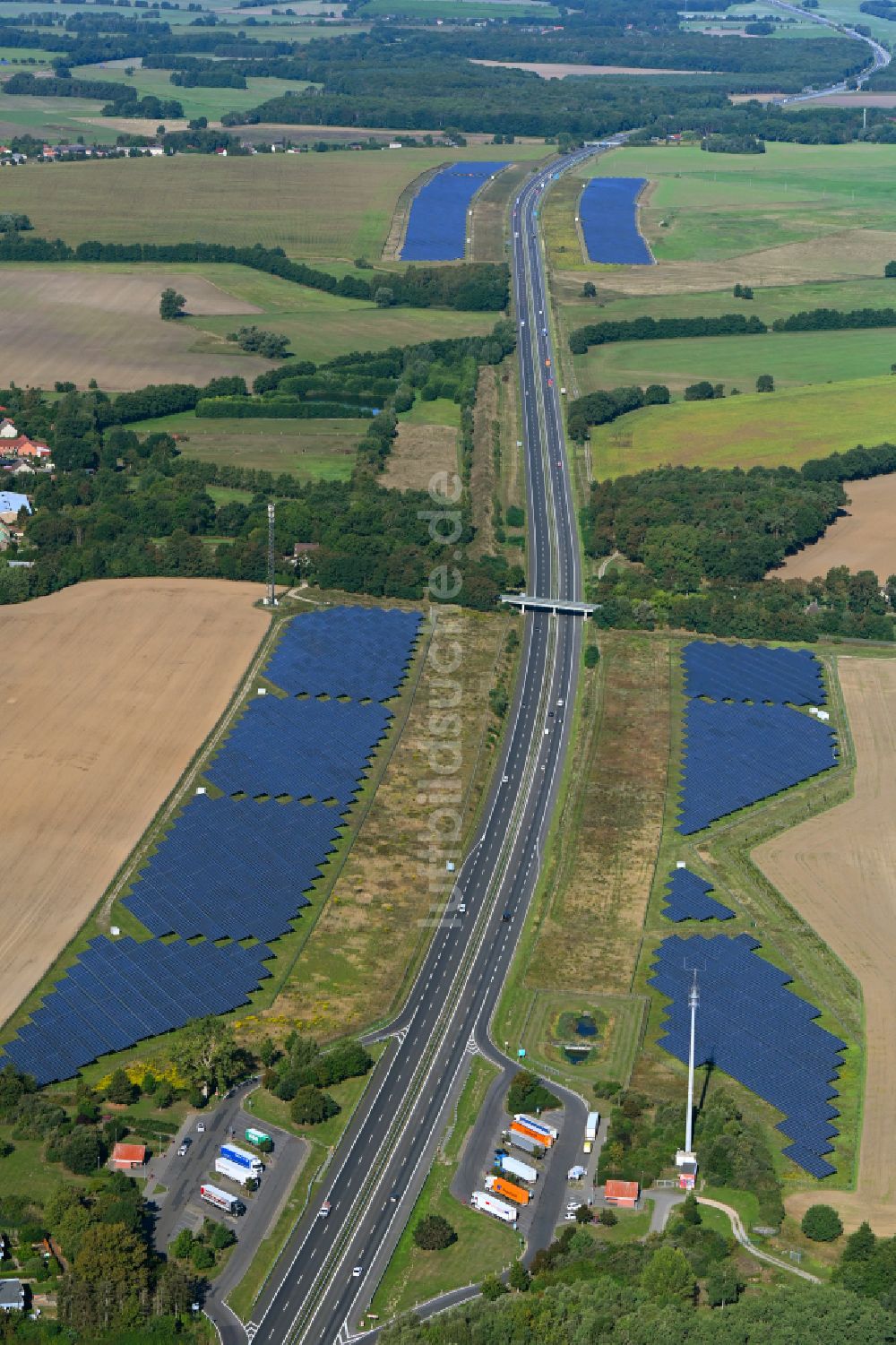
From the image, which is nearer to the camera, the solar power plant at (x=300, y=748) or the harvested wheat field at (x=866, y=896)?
the harvested wheat field at (x=866, y=896)

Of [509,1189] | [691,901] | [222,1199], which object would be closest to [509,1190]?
[509,1189]

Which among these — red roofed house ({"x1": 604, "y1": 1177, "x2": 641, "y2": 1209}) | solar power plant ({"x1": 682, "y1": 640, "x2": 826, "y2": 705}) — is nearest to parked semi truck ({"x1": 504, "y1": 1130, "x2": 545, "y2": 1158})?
red roofed house ({"x1": 604, "y1": 1177, "x2": 641, "y2": 1209})

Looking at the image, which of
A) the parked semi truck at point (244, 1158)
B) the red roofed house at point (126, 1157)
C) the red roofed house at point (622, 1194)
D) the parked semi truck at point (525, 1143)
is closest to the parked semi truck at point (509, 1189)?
the parked semi truck at point (525, 1143)

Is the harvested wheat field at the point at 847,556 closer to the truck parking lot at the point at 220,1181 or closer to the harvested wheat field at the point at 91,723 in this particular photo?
the harvested wheat field at the point at 91,723

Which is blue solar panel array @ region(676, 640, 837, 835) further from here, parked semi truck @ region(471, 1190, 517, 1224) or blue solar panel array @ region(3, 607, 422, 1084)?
parked semi truck @ region(471, 1190, 517, 1224)

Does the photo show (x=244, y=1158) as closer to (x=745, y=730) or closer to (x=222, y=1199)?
(x=222, y=1199)

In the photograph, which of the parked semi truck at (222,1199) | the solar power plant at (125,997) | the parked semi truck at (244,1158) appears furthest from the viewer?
the solar power plant at (125,997)

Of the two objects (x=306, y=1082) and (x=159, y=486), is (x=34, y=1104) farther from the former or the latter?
(x=159, y=486)
